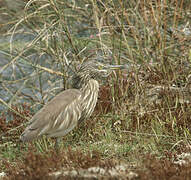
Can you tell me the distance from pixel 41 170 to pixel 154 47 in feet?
9.48

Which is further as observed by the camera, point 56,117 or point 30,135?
point 56,117

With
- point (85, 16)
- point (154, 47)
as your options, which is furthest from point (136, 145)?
point (85, 16)

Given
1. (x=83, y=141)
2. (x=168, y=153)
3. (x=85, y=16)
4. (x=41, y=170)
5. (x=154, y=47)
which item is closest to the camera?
(x=41, y=170)

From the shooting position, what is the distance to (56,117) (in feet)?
11.6

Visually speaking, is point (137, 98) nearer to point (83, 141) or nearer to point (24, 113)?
point (83, 141)

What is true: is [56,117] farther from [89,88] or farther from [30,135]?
[89,88]

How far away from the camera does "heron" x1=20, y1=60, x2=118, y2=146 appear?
3.45m

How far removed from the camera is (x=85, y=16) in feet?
21.4

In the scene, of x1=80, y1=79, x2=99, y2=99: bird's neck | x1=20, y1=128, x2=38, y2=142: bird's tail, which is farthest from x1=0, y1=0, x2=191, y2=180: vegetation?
x1=80, y1=79, x2=99, y2=99: bird's neck

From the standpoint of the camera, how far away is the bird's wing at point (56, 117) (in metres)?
3.42

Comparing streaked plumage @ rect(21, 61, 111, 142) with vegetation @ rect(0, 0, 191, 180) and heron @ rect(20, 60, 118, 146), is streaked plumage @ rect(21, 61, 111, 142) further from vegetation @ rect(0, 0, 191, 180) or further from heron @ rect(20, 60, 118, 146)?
vegetation @ rect(0, 0, 191, 180)

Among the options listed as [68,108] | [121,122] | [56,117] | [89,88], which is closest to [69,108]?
[68,108]

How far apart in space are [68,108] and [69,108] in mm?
14

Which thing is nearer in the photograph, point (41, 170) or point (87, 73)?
point (41, 170)
